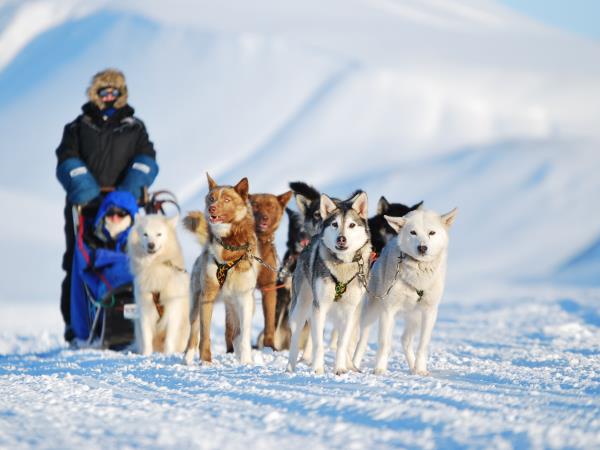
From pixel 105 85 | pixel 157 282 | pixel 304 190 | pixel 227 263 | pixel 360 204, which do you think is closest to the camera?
pixel 360 204

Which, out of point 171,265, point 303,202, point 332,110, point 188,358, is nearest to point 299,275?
point 188,358

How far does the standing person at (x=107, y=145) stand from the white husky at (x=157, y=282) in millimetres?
985

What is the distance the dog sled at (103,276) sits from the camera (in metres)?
7.50

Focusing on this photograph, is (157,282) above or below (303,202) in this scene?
below

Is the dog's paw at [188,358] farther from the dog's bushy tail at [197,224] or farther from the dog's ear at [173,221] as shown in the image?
the dog's ear at [173,221]

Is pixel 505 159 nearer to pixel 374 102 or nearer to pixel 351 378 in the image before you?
pixel 374 102

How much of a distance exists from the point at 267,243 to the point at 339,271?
184 centimetres

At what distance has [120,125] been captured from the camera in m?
7.91

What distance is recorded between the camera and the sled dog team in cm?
519

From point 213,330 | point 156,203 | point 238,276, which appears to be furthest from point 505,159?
point 238,276

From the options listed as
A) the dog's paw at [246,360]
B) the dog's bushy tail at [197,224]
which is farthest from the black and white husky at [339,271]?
the dog's bushy tail at [197,224]

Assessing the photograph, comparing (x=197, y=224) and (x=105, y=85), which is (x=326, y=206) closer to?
(x=197, y=224)

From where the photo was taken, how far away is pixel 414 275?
5191 millimetres

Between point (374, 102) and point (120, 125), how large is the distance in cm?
1870
